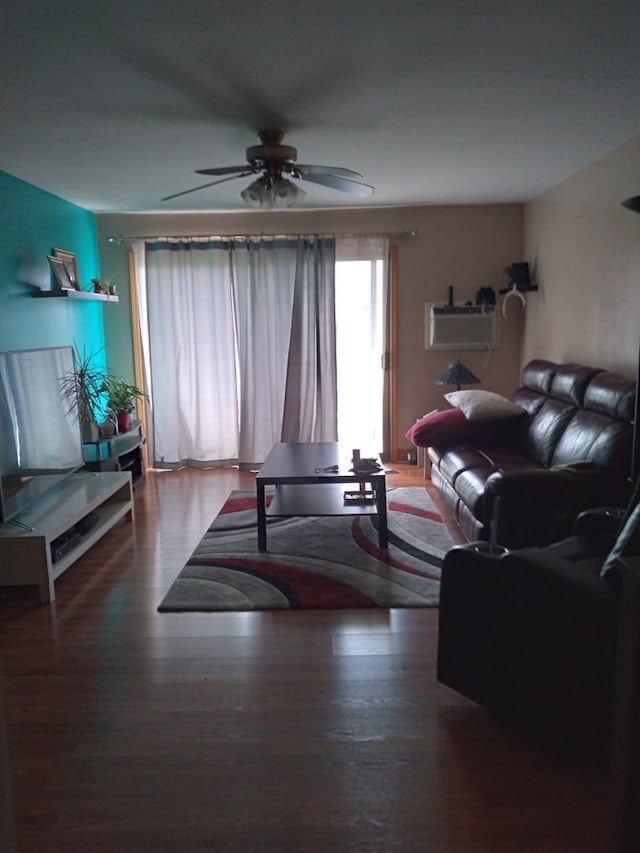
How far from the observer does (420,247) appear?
5.50 meters

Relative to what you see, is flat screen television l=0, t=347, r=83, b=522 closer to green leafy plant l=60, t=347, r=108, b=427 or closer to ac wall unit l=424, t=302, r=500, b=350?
green leafy plant l=60, t=347, r=108, b=427

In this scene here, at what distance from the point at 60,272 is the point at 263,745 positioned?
3.76 metres

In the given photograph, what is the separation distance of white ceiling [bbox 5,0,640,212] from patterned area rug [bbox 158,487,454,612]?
2.32m

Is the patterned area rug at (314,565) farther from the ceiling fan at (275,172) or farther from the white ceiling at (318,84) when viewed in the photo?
the white ceiling at (318,84)

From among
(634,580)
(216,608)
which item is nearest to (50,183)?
(216,608)

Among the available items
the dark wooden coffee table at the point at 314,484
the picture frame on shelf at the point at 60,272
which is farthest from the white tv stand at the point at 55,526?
the picture frame on shelf at the point at 60,272

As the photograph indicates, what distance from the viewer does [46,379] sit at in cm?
358

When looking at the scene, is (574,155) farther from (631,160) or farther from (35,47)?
(35,47)

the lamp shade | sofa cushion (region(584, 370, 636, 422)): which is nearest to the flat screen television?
the lamp shade

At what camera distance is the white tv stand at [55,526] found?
2.93 metres

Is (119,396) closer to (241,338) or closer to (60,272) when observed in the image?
(60,272)

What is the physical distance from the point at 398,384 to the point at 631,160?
270cm

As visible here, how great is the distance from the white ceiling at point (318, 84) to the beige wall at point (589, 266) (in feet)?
0.74

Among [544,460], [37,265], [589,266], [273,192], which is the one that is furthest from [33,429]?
[589,266]
